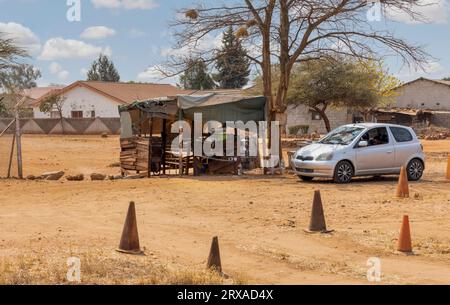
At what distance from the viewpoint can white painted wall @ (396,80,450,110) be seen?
204 feet

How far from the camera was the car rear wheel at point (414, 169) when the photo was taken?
18.1 m

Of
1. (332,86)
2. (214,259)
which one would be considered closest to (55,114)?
(332,86)

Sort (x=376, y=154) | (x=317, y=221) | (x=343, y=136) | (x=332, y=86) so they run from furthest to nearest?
(x=332, y=86)
(x=343, y=136)
(x=376, y=154)
(x=317, y=221)

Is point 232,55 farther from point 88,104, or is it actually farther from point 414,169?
point 88,104

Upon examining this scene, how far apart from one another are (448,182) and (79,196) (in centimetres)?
1050

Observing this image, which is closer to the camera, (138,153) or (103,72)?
(138,153)

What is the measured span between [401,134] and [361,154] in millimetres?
1714

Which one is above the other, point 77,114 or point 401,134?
point 77,114

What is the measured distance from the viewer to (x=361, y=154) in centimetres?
1733

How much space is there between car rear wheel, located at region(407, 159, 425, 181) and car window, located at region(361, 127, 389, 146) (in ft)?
3.58

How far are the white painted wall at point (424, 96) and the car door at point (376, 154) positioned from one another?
47480 millimetres

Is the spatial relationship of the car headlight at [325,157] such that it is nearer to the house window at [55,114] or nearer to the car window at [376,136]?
the car window at [376,136]

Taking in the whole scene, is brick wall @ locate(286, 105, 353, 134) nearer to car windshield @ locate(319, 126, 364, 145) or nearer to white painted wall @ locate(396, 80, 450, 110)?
white painted wall @ locate(396, 80, 450, 110)
